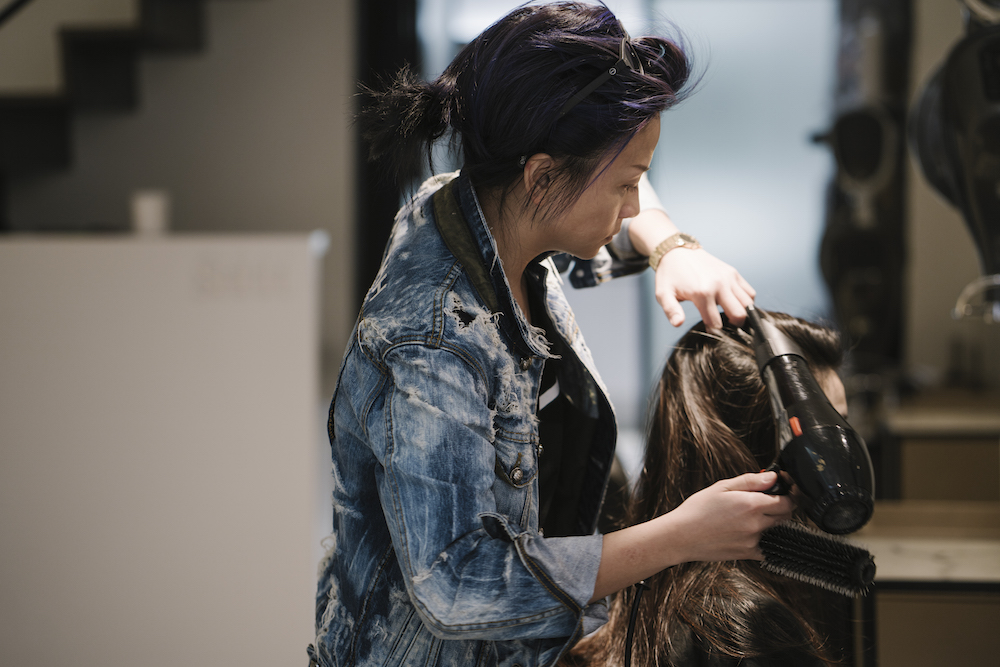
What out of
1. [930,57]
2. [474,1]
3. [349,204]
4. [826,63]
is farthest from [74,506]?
[930,57]

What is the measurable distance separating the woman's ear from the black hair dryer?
0.34 metres

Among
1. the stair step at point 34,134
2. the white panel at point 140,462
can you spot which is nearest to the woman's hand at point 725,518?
the white panel at point 140,462

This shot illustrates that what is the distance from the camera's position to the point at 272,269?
2412 millimetres

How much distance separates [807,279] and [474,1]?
1932 mm

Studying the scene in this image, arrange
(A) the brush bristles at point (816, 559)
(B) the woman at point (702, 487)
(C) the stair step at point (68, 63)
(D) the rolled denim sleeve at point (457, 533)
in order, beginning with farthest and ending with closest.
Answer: (C) the stair step at point (68, 63)
(B) the woman at point (702, 487)
(A) the brush bristles at point (816, 559)
(D) the rolled denim sleeve at point (457, 533)

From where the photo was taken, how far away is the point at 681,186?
11.7 feet

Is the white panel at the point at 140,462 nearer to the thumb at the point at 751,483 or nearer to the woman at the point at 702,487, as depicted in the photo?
the woman at the point at 702,487

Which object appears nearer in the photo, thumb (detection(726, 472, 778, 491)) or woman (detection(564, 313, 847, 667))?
thumb (detection(726, 472, 778, 491))

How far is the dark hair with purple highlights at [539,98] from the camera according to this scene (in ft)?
2.58

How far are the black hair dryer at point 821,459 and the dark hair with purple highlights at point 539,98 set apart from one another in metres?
0.32

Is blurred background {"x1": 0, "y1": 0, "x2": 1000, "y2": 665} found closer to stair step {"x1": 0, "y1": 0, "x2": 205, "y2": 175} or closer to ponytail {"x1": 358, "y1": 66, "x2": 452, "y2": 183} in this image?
stair step {"x1": 0, "y1": 0, "x2": 205, "y2": 175}

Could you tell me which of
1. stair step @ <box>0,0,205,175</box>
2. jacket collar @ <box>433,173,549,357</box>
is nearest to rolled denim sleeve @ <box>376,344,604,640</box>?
jacket collar @ <box>433,173,549,357</box>

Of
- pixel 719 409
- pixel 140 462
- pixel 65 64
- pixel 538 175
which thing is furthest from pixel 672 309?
pixel 65 64

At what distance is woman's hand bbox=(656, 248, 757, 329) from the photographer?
1018mm
